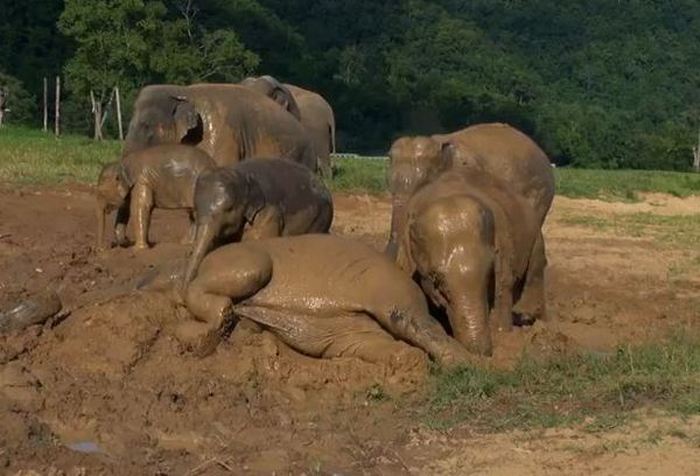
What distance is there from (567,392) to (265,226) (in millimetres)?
2793

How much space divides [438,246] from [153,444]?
7.58 ft

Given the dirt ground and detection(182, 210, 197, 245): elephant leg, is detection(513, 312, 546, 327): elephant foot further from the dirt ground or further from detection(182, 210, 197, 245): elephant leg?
detection(182, 210, 197, 245): elephant leg

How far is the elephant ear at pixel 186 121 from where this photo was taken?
14094 millimetres

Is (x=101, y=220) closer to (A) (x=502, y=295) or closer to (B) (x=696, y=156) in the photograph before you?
(A) (x=502, y=295)

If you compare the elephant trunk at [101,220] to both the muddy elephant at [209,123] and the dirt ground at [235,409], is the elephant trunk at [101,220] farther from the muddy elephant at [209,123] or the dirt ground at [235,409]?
the dirt ground at [235,409]

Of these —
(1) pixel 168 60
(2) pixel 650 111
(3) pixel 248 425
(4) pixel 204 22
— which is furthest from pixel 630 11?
(3) pixel 248 425

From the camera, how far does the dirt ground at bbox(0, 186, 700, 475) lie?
654cm

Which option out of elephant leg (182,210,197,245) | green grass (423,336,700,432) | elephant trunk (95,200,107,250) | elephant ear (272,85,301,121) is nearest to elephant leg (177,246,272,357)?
elephant leg (182,210,197,245)

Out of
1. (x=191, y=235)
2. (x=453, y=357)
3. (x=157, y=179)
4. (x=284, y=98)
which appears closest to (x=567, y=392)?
(x=453, y=357)

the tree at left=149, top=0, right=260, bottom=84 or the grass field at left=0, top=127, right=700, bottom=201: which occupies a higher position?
the grass field at left=0, top=127, right=700, bottom=201

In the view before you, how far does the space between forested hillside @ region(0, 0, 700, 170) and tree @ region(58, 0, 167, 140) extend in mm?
51

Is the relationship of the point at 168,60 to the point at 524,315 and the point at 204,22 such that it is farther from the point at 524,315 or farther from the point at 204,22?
the point at 524,315

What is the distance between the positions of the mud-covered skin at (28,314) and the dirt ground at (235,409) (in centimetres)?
8

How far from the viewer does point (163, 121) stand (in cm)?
1409
